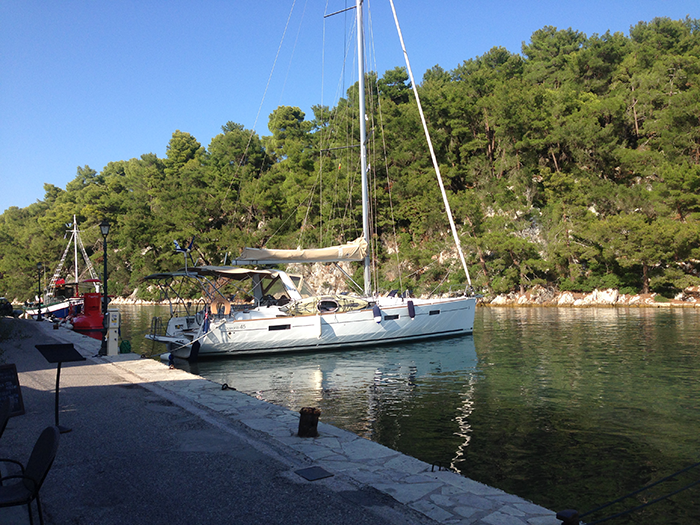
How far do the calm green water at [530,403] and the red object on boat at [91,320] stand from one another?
765cm

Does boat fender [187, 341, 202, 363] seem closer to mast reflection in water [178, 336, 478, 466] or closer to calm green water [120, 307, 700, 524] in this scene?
mast reflection in water [178, 336, 478, 466]

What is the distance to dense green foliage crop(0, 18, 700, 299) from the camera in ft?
139

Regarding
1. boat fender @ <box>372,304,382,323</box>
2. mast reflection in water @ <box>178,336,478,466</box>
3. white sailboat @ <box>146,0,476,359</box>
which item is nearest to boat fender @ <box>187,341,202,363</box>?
white sailboat @ <box>146,0,476,359</box>

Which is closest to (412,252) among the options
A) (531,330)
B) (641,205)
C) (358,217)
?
(358,217)

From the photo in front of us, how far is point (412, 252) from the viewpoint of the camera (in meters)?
53.2

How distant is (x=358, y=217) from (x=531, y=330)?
1230 inches

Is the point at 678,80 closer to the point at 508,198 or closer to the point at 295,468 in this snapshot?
the point at 508,198

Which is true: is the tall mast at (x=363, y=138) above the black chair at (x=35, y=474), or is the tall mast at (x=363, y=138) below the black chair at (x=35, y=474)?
above

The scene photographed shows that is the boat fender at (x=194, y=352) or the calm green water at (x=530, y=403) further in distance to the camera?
the boat fender at (x=194, y=352)

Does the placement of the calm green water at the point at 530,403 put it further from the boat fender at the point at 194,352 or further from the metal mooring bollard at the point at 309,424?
the metal mooring bollard at the point at 309,424

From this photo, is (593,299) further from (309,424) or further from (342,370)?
(309,424)

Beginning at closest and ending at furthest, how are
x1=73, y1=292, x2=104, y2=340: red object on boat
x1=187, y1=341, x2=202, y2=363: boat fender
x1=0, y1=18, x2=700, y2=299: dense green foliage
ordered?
x1=187, y1=341, x2=202, y2=363: boat fender
x1=73, y1=292, x2=104, y2=340: red object on boat
x1=0, y1=18, x2=700, y2=299: dense green foliage

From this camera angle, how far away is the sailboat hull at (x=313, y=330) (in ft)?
64.0

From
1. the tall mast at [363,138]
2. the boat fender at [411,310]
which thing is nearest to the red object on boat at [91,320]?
the tall mast at [363,138]
